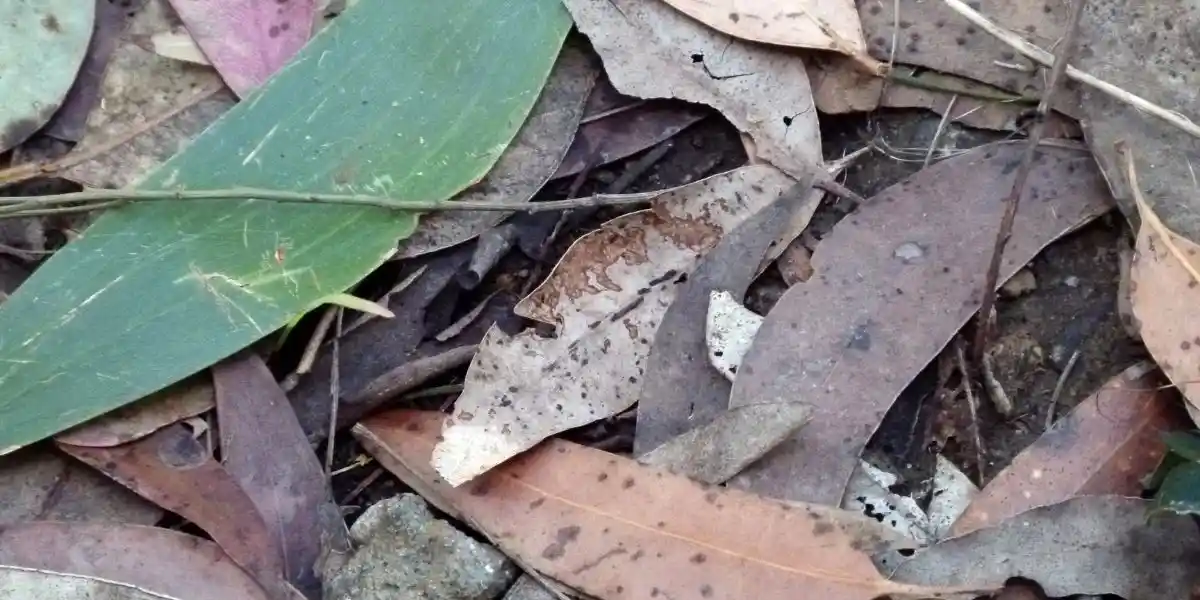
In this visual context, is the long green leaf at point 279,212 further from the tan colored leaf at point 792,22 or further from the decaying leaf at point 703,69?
the tan colored leaf at point 792,22

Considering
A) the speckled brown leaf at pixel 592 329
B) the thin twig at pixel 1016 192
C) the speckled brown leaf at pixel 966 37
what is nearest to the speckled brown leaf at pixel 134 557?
the speckled brown leaf at pixel 592 329

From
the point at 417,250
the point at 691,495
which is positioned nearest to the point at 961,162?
the point at 691,495

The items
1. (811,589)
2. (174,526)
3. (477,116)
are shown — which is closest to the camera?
(811,589)

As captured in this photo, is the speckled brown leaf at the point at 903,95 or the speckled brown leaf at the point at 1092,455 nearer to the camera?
the speckled brown leaf at the point at 1092,455

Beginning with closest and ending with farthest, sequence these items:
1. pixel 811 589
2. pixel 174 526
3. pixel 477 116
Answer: pixel 811 589 < pixel 174 526 < pixel 477 116

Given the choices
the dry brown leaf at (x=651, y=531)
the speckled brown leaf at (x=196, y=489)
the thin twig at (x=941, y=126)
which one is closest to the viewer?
the dry brown leaf at (x=651, y=531)

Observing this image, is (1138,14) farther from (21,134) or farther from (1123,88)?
(21,134)
